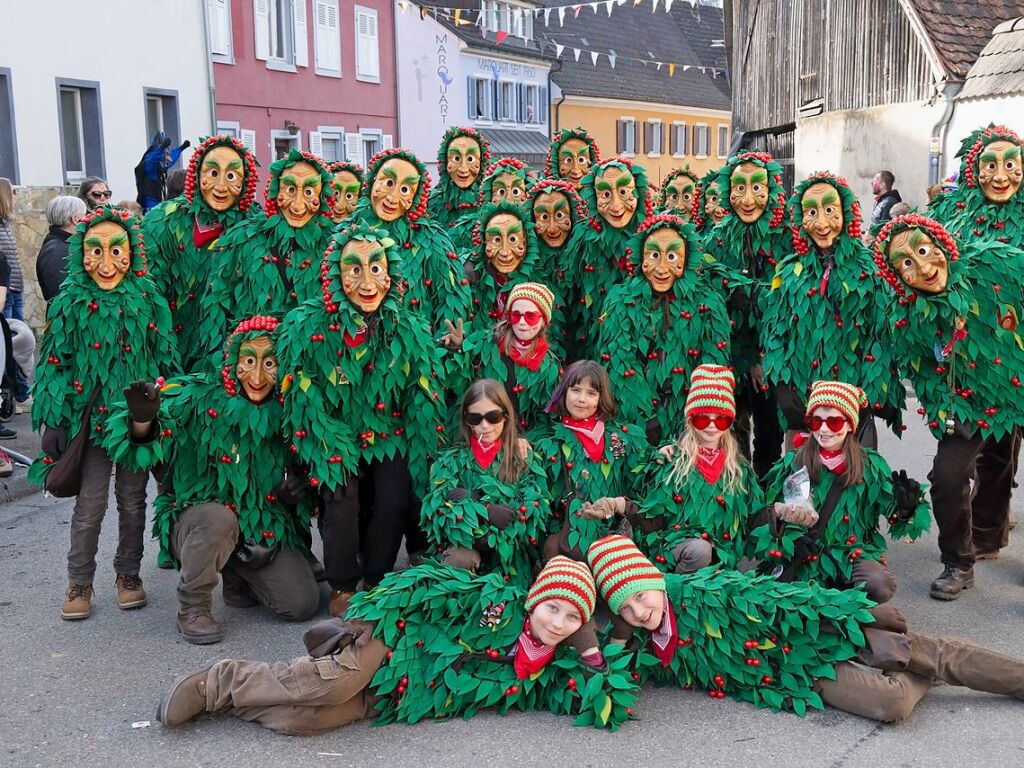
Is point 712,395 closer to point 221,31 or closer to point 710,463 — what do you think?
point 710,463

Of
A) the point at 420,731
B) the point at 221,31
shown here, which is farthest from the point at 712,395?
the point at 221,31

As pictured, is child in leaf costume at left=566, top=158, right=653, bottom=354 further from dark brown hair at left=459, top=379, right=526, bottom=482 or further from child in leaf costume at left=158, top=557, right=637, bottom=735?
child in leaf costume at left=158, top=557, right=637, bottom=735

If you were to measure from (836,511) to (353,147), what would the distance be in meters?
22.9

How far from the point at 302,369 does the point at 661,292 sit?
176 cm

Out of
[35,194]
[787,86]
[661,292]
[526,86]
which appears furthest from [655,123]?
[661,292]

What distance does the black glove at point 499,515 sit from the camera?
4.84 meters

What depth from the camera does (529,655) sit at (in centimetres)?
410

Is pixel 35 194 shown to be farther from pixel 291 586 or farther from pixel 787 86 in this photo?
pixel 787 86

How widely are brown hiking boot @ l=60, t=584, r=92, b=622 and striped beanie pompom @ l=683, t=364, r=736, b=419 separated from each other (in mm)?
2793

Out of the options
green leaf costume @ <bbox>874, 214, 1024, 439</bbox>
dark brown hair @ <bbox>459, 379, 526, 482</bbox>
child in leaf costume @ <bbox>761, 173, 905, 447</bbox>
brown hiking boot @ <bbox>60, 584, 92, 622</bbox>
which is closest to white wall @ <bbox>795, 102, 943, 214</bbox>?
child in leaf costume @ <bbox>761, 173, 905, 447</bbox>

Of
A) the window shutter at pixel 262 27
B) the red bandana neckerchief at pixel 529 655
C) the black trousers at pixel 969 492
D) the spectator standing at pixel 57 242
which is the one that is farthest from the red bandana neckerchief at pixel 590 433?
the window shutter at pixel 262 27

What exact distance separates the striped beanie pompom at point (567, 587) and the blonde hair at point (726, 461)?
863 millimetres

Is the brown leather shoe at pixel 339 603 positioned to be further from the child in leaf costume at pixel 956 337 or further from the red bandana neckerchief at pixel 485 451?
the child in leaf costume at pixel 956 337

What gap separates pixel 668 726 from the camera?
13.4 feet
